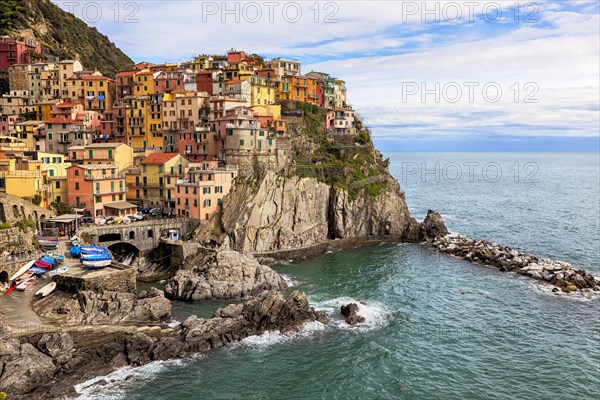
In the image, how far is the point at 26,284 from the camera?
44406 millimetres

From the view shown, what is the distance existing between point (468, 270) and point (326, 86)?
54.4 m

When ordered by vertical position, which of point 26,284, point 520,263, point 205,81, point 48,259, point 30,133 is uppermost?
point 205,81

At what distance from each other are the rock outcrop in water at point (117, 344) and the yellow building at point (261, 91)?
2028 inches

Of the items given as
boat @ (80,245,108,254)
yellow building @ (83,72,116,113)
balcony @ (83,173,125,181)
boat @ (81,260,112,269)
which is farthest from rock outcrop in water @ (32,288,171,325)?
yellow building @ (83,72,116,113)

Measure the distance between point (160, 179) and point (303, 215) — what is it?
69.7ft

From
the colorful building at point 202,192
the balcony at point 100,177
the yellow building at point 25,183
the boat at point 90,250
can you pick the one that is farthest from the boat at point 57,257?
the colorful building at point 202,192

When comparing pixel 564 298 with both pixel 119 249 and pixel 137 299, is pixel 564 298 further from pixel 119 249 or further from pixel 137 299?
pixel 119 249

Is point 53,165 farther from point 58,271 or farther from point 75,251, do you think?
point 58,271

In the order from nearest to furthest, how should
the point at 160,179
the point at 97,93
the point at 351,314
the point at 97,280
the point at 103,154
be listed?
the point at 97,280, the point at 351,314, the point at 160,179, the point at 103,154, the point at 97,93

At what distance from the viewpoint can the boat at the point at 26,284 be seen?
43969 millimetres

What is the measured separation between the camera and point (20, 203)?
184 feet

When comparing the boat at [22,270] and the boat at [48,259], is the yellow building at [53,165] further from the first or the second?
the boat at [22,270]

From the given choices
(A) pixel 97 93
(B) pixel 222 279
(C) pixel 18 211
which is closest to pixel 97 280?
(B) pixel 222 279

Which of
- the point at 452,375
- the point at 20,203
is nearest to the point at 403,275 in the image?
the point at 452,375
